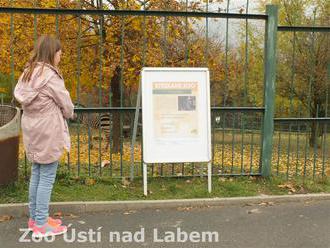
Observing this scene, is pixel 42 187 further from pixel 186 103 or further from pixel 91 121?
pixel 91 121

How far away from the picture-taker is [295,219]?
5102 millimetres

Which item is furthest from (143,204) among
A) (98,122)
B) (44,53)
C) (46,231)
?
(98,122)

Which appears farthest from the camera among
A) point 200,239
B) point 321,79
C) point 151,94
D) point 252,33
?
point 252,33

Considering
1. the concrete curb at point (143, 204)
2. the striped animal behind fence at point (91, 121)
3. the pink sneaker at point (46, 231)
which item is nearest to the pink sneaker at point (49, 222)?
the pink sneaker at point (46, 231)

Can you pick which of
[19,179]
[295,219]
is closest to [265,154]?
[295,219]

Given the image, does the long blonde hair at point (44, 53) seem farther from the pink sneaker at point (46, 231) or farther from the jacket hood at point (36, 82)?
the pink sneaker at point (46, 231)

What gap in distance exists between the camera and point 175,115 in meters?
5.74

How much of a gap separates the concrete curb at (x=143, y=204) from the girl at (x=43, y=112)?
2.74 ft

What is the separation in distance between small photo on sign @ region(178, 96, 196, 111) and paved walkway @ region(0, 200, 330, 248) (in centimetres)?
128

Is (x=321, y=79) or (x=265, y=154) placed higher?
(x=321, y=79)

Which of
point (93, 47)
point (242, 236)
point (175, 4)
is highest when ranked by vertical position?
point (175, 4)

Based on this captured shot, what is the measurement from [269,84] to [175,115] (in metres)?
1.54

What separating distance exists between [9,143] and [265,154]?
350 centimetres

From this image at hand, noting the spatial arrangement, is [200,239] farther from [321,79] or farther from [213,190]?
[321,79]
